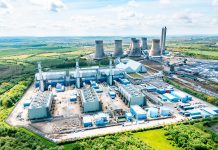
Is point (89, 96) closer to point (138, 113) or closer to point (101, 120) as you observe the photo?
point (101, 120)

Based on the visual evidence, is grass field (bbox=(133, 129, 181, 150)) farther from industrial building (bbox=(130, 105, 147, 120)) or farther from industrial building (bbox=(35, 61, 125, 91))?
industrial building (bbox=(35, 61, 125, 91))

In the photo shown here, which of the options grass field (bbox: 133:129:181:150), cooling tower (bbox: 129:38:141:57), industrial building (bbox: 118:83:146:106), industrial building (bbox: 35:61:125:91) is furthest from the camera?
cooling tower (bbox: 129:38:141:57)

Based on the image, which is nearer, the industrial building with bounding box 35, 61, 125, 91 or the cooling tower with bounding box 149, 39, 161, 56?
the industrial building with bounding box 35, 61, 125, 91

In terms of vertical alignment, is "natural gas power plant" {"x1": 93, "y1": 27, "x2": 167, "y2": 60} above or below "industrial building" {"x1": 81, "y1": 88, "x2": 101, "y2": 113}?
above

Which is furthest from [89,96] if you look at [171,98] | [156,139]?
[171,98]

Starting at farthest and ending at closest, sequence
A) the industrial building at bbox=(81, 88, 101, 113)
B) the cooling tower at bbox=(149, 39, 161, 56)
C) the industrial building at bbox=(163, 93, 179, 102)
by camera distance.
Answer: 1. the cooling tower at bbox=(149, 39, 161, 56)
2. the industrial building at bbox=(163, 93, 179, 102)
3. the industrial building at bbox=(81, 88, 101, 113)

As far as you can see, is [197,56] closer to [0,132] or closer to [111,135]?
[111,135]

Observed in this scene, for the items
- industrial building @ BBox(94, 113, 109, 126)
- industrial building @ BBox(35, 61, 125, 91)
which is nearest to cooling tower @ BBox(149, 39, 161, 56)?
industrial building @ BBox(35, 61, 125, 91)

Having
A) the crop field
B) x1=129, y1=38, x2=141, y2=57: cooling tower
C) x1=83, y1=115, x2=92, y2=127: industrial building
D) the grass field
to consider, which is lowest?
the grass field

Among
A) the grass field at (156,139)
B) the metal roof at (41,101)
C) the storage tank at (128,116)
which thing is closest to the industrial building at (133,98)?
the storage tank at (128,116)

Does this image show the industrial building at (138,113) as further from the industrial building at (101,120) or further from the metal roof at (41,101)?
the metal roof at (41,101)
